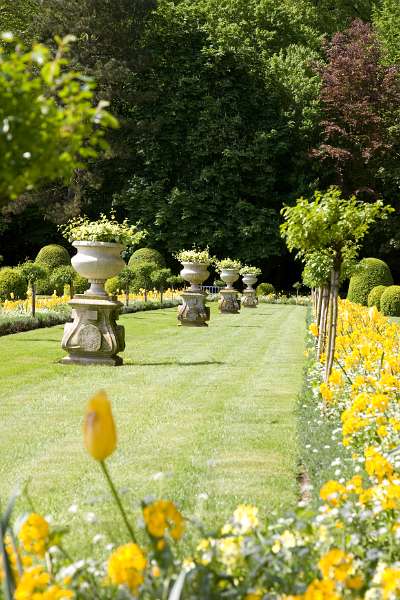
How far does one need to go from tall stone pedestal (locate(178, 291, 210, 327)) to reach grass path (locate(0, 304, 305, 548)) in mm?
4650

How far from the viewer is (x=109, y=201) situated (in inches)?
1382

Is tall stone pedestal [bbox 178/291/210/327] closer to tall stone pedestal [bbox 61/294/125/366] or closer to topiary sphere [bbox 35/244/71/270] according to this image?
tall stone pedestal [bbox 61/294/125/366]

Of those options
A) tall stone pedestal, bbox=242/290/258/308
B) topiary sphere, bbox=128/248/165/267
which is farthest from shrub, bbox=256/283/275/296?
tall stone pedestal, bbox=242/290/258/308

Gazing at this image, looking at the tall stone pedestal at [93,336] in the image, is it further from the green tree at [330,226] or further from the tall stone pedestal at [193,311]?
the tall stone pedestal at [193,311]

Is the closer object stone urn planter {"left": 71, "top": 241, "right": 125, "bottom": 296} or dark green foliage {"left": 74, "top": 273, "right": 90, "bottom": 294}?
stone urn planter {"left": 71, "top": 241, "right": 125, "bottom": 296}

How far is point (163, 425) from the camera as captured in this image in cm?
588

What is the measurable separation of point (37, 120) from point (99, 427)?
883 millimetres

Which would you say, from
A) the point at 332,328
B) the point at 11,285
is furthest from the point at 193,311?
the point at 332,328

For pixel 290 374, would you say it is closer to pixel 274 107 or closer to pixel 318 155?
pixel 318 155

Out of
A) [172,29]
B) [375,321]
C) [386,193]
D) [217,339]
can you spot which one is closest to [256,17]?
[172,29]

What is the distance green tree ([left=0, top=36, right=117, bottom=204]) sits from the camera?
1.99 metres

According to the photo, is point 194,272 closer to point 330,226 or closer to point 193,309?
point 193,309

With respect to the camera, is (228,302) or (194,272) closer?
(194,272)

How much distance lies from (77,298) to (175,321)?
25.9 ft
